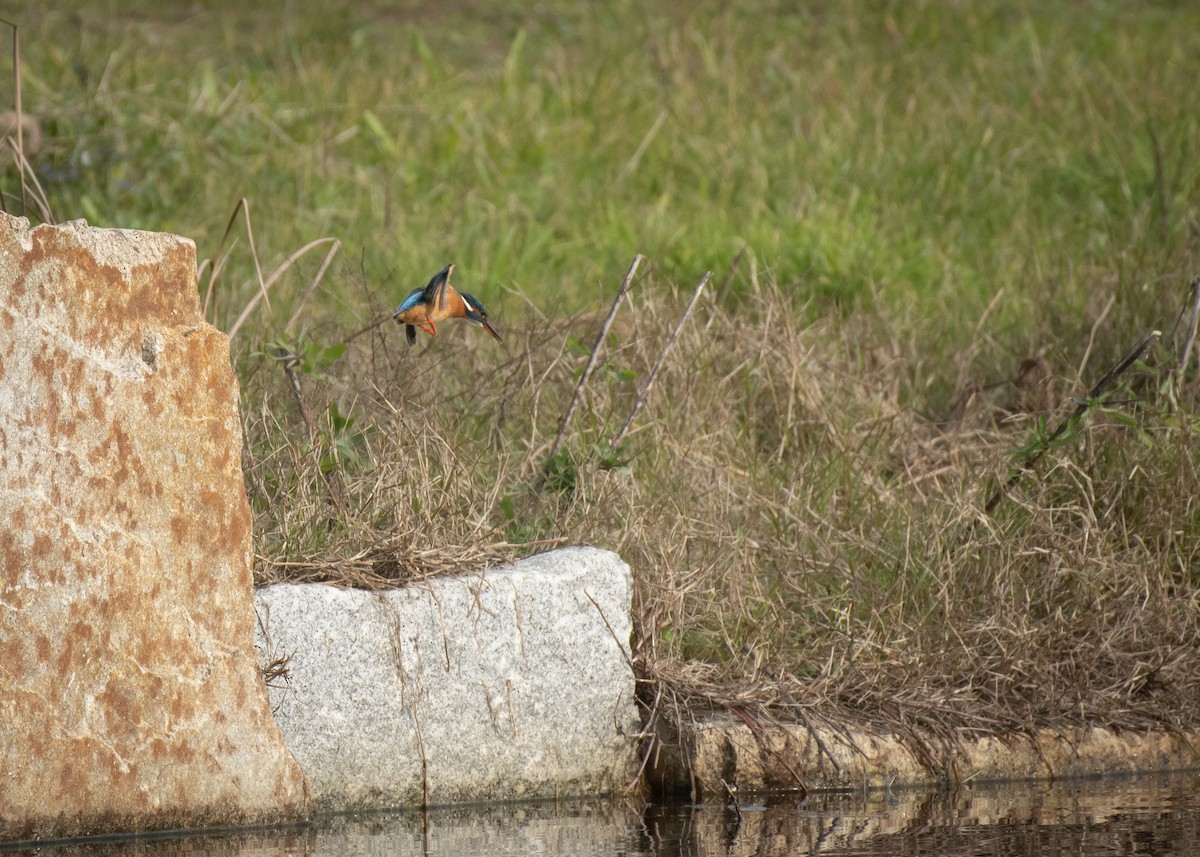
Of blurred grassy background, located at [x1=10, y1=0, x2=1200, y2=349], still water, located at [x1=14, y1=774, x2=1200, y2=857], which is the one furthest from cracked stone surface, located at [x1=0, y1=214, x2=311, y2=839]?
blurred grassy background, located at [x1=10, y1=0, x2=1200, y2=349]

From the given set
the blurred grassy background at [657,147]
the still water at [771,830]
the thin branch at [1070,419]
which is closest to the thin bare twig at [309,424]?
the still water at [771,830]

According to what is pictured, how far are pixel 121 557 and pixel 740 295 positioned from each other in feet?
11.0

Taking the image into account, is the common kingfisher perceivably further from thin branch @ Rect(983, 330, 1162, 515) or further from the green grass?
thin branch @ Rect(983, 330, 1162, 515)

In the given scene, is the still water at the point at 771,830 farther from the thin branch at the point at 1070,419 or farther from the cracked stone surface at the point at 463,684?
the thin branch at the point at 1070,419

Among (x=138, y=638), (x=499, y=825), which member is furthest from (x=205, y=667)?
(x=499, y=825)

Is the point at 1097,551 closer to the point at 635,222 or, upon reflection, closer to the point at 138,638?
the point at 138,638

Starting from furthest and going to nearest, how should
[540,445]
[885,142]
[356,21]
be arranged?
[356,21] < [885,142] < [540,445]

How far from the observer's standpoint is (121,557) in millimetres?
3203

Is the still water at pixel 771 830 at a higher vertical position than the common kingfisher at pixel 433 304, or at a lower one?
lower

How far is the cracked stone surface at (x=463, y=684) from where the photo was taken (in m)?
3.47

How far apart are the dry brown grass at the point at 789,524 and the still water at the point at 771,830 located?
294 millimetres

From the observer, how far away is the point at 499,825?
3.43 m

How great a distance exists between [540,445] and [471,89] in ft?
13.1

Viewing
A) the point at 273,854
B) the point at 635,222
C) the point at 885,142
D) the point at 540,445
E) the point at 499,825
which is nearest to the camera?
the point at 273,854
